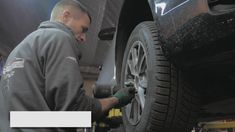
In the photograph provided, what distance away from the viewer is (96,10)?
4230 mm

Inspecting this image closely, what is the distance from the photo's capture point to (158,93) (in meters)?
1.61

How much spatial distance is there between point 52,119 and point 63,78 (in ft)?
0.62

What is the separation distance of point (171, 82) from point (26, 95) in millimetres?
594

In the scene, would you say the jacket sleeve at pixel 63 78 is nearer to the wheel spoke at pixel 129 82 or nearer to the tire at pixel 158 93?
the tire at pixel 158 93

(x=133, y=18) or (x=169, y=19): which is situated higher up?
(x=133, y=18)

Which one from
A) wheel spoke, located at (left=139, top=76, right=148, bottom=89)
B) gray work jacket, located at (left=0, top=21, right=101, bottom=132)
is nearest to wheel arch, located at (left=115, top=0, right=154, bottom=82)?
wheel spoke, located at (left=139, top=76, right=148, bottom=89)

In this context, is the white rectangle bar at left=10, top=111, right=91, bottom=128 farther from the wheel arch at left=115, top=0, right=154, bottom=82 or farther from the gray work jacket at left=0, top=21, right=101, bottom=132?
the wheel arch at left=115, top=0, right=154, bottom=82

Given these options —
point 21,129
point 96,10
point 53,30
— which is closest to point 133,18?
point 53,30

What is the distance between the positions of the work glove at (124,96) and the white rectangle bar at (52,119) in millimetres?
489

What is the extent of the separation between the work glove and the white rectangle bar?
49 centimetres

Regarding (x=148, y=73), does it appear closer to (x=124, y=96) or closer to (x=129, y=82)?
(x=124, y=96)

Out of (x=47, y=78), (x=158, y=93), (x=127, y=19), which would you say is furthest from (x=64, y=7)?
(x=127, y=19)

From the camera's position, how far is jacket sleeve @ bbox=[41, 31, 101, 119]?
1.28m

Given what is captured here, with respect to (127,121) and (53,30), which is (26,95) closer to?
(53,30)
